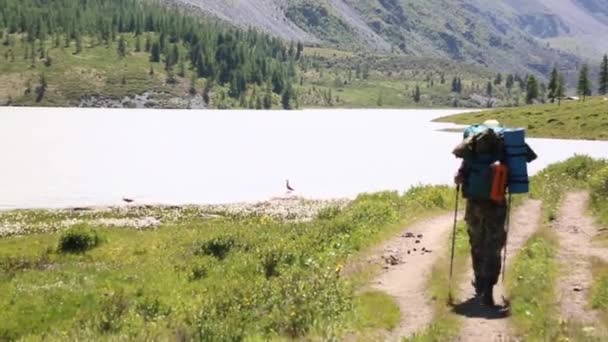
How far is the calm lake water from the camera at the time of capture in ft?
247

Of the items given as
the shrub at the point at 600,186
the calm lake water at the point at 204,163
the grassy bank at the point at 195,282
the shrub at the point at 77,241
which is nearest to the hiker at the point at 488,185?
the grassy bank at the point at 195,282

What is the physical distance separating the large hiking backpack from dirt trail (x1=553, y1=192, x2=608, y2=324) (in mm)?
3115

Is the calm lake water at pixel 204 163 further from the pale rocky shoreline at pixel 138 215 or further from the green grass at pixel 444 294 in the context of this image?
the green grass at pixel 444 294

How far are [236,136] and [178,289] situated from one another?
13419 centimetres

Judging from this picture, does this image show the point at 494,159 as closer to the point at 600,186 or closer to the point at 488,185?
the point at 488,185

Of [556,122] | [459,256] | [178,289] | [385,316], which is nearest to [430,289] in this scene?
[385,316]

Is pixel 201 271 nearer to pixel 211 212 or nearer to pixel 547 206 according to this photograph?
pixel 547 206

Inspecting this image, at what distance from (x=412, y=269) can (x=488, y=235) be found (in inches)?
215

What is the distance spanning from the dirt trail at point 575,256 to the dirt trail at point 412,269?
11.1 ft

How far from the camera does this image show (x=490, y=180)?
1717 cm

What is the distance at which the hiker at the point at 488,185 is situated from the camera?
17219 mm

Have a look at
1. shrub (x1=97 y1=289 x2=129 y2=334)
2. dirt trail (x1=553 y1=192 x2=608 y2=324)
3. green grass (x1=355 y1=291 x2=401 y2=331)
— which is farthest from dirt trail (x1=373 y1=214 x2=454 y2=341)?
shrub (x1=97 y1=289 x2=129 y2=334)

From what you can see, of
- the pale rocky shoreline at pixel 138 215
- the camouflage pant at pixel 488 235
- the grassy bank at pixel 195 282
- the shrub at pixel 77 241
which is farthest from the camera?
the pale rocky shoreline at pixel 138 215

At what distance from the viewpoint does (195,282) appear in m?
26.0
